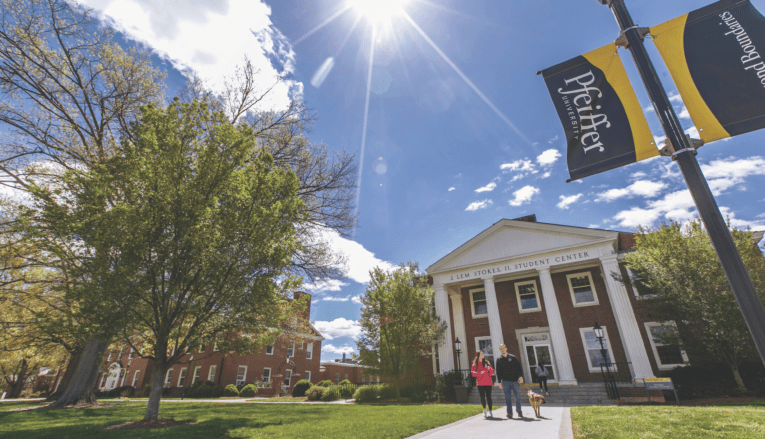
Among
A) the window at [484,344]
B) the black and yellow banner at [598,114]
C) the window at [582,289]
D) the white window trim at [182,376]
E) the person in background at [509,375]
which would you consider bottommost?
the white window trim at [182,376]

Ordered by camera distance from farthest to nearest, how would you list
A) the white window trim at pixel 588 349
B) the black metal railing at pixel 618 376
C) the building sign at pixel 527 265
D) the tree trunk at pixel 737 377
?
the building sign at pixel 527 265
the white window trim at pixel 588 349
the black metal railing at pixel 618 376
the tree trunk at pixel 737 377

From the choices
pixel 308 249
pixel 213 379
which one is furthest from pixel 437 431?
pixel 213 379

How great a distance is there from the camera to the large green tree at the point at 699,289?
12.8 m

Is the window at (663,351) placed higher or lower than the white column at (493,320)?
lower

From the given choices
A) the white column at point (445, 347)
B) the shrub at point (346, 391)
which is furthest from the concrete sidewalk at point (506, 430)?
the shrub at point (346, 391)

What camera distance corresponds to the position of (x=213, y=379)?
105ft

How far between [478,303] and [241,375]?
25.7 metres

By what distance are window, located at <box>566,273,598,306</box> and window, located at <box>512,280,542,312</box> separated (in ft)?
7.16

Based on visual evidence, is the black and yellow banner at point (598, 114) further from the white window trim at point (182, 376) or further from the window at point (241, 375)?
the white window trim at point (182, 376)

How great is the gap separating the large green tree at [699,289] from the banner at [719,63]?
1419cm

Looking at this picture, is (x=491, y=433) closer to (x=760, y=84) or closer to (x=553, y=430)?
(x=553, y=430)

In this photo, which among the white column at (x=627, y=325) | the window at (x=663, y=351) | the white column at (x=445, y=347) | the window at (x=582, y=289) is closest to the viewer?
the white column at (x=627, y=325)

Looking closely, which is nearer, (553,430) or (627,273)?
(553,430)

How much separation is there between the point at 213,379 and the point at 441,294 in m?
25.8
